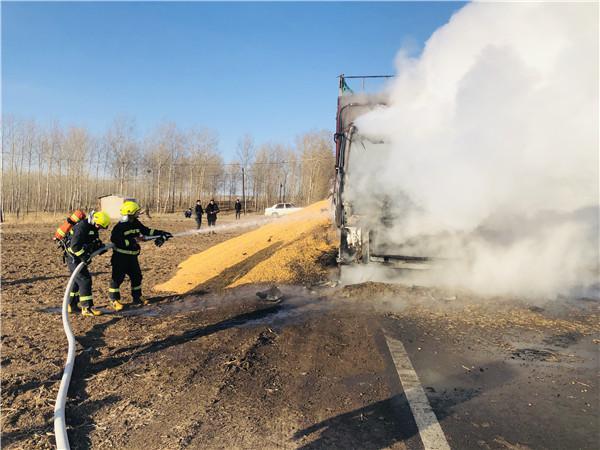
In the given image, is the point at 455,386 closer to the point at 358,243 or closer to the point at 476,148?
the point at 476,148

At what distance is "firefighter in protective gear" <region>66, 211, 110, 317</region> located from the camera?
5.80 metres

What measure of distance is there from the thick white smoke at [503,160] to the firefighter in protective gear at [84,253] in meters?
4.39

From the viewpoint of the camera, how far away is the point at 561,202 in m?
5.79

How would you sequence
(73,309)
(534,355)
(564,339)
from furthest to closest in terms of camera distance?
(73,309) < (564,339) < (534,355)

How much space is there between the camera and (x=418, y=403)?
3260 mm

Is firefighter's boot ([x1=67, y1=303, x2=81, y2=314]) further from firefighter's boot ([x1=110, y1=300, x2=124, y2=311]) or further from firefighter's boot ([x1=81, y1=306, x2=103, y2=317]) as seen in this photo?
firefighter's boot ([x1=110, y1=300, x2=124, y2=311])

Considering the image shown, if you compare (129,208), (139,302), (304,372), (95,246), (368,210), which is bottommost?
(139,302)

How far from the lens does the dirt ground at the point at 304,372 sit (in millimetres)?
2842

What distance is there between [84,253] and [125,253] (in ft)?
2.16

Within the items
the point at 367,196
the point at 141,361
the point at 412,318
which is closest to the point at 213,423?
the point at 141,361

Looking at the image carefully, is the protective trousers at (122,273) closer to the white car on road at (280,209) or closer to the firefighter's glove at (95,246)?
the firefighter's glove at (95,246)

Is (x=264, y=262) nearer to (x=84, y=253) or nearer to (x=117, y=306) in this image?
(x=117, y=306)

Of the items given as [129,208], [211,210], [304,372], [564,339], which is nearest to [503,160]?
[564,339]

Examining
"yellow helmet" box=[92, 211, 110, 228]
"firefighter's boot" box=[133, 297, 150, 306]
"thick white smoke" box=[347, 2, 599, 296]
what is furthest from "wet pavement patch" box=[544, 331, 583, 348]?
"yellow helmet" box=[92, 211, 110, 228]
